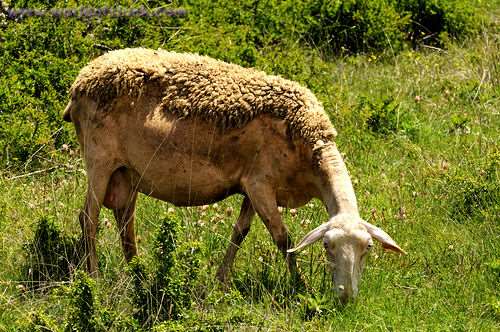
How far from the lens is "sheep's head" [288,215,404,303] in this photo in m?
7.43

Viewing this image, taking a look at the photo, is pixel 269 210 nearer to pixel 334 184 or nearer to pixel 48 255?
pixel 334 184

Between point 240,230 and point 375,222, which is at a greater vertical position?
point 240,230

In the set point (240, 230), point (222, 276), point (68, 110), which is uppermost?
point (68, 110)

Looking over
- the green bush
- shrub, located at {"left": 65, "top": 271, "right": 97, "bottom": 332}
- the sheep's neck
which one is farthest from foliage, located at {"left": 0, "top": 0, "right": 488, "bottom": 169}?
the sheep's neck

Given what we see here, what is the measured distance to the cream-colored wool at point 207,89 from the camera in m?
7.98

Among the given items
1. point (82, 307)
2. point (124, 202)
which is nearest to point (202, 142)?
point (124, 202)

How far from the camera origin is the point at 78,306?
23.1 feet

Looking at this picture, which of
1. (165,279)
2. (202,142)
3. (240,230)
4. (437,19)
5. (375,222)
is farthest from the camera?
(437,19)

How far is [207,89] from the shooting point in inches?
319

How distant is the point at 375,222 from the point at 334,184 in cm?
134

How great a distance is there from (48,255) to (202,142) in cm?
143

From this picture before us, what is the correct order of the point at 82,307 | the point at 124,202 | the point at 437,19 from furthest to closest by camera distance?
the point at 437,19 → the point at 124,202 → the point at 82,307

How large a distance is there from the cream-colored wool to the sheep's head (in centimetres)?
73

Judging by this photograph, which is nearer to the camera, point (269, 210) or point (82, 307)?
point (82, 307)
